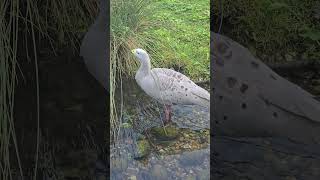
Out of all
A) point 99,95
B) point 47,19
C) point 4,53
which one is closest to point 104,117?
point 99,95

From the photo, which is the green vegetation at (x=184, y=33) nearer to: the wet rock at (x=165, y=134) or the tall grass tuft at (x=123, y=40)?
the tall grass tuft at (x=123, y=40)

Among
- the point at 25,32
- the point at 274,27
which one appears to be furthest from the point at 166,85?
the point at 25,32

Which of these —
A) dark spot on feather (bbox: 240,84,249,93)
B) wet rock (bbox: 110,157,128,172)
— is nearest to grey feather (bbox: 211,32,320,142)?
dark spot on feather (bbox: 240,84,249,93)

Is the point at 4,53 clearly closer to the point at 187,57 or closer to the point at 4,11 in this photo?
the point at 4,11

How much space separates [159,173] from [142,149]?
0.25 feet

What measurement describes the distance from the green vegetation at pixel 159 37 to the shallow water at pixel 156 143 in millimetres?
37

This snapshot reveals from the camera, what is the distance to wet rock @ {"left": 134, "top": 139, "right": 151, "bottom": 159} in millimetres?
1325

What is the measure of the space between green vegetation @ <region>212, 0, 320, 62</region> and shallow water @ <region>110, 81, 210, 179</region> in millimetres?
215

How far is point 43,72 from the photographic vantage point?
119cm

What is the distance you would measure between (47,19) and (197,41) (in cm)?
39

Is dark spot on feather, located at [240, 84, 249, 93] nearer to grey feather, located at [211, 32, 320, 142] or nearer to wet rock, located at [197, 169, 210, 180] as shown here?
grey feather, located at [211, 32, 320, 142]

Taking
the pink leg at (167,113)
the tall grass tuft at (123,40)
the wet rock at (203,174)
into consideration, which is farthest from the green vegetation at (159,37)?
the wet rock at (203,174)

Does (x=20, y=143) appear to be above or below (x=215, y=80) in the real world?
below

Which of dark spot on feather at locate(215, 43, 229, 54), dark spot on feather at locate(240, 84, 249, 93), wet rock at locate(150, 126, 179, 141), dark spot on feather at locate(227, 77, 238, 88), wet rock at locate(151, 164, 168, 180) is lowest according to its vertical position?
wet rock at locate(151, 164, 168, 180)
